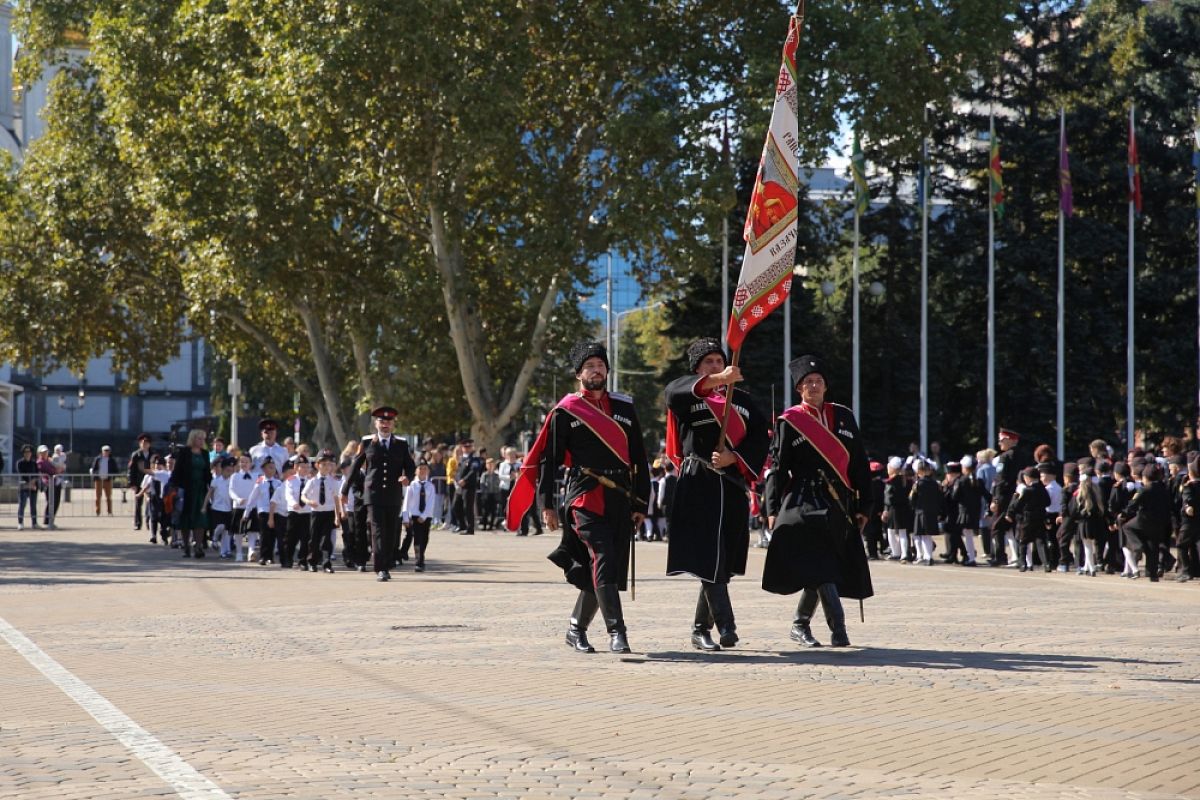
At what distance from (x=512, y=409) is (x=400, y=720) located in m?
34.1

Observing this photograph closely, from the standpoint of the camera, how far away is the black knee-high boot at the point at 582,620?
11781 millimetres

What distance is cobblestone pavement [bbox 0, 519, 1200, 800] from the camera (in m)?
7.16

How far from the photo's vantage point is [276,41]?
36406 mm

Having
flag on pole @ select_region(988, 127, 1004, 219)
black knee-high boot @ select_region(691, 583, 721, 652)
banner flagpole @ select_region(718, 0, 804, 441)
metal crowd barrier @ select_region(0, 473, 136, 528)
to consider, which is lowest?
black knee-high boot @ select_region(691, 583, 721, 652)

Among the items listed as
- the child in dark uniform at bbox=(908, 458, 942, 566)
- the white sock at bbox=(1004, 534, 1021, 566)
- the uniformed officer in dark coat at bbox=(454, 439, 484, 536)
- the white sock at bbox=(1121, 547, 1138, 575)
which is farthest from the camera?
the uniformed officer in dark coat at bbox=(454, 439, 484, 536)

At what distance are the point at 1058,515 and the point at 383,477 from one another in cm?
1072

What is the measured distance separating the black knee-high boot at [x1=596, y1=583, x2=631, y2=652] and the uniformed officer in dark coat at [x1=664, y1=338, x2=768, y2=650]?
0.43m

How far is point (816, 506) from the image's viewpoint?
11773mm

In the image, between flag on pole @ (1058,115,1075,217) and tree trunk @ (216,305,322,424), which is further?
tree trunk @ (216,305,322,424)

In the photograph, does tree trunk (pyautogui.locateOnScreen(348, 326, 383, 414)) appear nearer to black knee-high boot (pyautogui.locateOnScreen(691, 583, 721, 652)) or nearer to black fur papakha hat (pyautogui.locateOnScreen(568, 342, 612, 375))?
black fur papakha hat (pyautogui.locateOnScreen(568, 342, 612, 375))

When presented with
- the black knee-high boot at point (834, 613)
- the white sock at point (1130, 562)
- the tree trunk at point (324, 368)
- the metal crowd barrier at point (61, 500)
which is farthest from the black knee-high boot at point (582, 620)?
the tree trunk at point (324, 368)

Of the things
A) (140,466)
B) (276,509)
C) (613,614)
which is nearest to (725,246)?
(140,466)

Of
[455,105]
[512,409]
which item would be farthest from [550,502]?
[512,409]

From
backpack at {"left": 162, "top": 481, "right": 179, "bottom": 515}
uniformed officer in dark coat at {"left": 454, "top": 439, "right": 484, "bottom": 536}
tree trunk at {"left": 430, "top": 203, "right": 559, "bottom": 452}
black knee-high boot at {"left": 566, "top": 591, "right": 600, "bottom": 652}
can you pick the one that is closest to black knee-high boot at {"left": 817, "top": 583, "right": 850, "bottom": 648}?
black knee-high boot at {"left": 566, "top": 591, "right": 600, "bottom": 652}
